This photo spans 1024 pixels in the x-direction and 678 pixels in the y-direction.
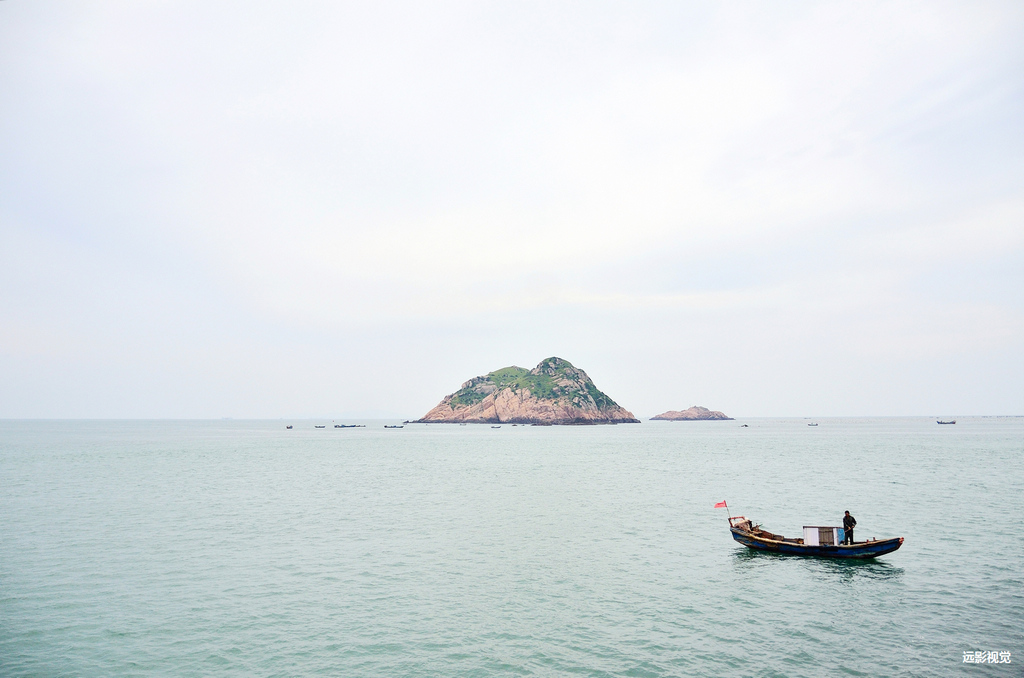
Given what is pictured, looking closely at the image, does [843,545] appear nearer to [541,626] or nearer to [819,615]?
[819,615]

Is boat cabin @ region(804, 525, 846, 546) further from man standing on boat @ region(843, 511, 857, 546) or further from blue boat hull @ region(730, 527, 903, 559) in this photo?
blue boat hull @ region(730, 527, 903, 559)

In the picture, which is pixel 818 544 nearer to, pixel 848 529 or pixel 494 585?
pixel 848 529

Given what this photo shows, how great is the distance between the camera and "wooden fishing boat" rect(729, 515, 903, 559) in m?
39.6

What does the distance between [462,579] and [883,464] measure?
355 feet

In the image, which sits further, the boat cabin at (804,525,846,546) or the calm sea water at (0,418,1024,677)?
the boat cabin at (804,525,846,546)

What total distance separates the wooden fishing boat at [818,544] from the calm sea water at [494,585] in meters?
0.97

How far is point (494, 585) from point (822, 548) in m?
24.0

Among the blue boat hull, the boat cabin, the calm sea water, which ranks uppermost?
the boat cabin

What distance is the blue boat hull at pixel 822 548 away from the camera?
130ft

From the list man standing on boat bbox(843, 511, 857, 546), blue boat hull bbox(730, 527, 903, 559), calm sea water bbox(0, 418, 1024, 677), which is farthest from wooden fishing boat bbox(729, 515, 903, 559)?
calm sea water bbox(0, 418, 1024, 677)

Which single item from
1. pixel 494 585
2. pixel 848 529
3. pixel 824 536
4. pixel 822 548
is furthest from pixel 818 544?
pixel 494 585

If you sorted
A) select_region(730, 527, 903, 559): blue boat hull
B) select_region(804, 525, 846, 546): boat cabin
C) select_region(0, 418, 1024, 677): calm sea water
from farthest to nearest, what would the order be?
select_region(804, 525, 846, 546): boat cabin, select_region(730, 527, 903, 559): blue boat hull, select_region(0, 418, 1024, 677): calm sea water

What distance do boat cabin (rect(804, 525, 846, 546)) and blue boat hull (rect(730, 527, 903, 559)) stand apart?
0.40 metres

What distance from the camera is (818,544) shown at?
40.9 metres
